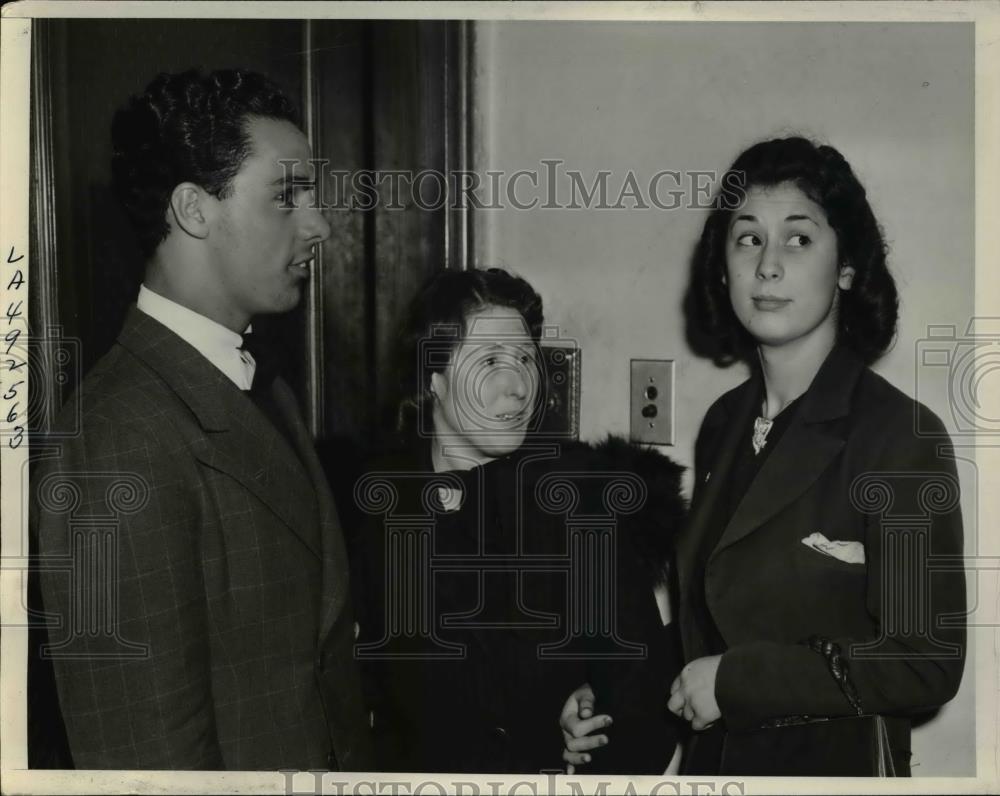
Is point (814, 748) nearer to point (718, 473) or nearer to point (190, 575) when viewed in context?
point (718, 473)

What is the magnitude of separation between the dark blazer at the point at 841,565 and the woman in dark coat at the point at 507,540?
A: 0.09 meters

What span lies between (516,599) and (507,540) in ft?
0.25

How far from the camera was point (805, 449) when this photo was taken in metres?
1.32

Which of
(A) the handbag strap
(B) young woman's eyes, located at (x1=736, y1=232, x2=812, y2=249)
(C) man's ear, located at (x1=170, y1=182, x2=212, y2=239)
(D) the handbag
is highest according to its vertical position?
(C) man's ear, located at (x1=170, y1=182, x2=212, y2=239)

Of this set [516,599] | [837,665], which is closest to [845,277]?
[837,665]

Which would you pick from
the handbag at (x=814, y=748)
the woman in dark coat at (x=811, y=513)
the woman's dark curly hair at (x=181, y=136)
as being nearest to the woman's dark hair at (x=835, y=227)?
the woman in dark coat at (x=811, y=513)

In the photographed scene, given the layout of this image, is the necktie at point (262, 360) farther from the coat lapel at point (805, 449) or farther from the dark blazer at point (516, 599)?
the coat lapel at point (805, 449)

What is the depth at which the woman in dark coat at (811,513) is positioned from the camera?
1311 mm

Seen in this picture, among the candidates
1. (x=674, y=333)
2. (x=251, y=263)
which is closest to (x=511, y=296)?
(x=674, y=333)

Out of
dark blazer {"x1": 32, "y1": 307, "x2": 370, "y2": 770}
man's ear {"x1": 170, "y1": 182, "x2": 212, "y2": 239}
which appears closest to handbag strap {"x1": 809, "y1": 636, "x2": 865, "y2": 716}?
dark blazer {"x1": 32, "y1": 307, "x2": 370, "y2": 770}

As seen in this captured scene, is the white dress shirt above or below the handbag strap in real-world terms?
above

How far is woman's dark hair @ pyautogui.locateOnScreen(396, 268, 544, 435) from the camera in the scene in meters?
1.36

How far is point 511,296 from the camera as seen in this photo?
53.7 inches

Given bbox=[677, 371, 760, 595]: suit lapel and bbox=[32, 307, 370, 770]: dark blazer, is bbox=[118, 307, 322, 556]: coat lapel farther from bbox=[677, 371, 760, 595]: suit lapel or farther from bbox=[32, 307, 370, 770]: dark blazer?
bbox=[677, 371, 760, 595]: suit lapel
